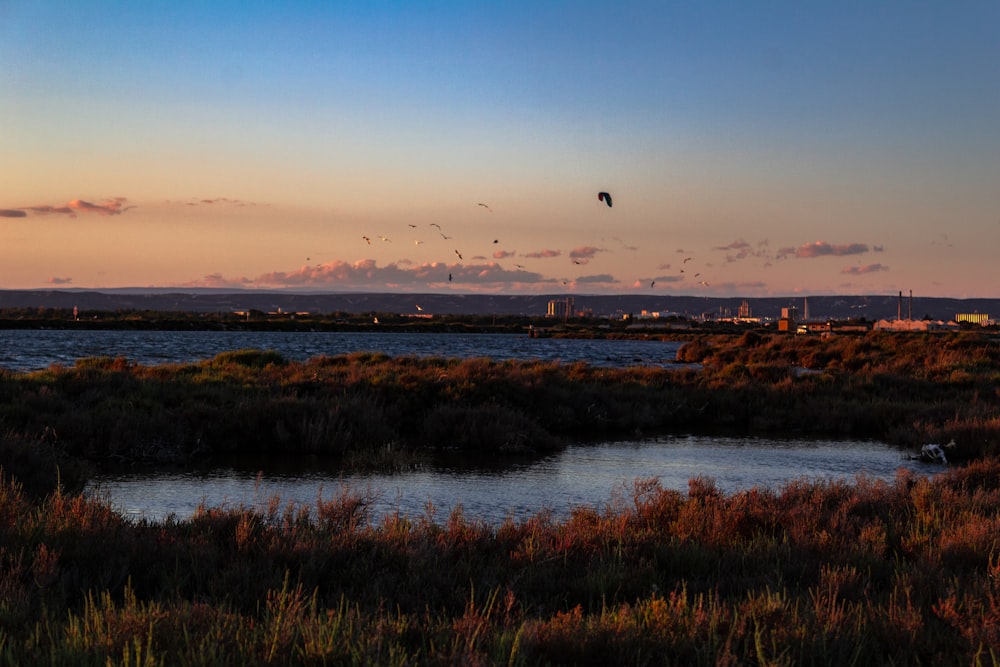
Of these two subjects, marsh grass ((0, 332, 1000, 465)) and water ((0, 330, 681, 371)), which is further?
water ((0, 330, 681, 371))

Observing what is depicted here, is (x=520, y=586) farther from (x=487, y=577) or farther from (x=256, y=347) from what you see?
(x=256, y=347)

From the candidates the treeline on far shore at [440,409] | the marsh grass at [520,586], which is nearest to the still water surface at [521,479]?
the treeline on far shore at [440,409]

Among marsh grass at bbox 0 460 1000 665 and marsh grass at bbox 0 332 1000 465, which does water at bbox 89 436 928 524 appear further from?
marsh grass at bbox 0 460 1000 665

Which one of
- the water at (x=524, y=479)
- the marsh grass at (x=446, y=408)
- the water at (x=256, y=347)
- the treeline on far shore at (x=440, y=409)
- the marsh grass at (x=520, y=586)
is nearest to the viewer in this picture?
the marsh grass at (x=520, y=586)

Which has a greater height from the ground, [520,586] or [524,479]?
[520,586]

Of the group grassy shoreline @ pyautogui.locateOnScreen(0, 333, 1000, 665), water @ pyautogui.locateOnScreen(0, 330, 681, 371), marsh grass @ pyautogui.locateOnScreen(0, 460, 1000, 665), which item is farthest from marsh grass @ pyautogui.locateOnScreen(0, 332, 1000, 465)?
water @ pyautogui.locateOnScreen(0, 330, 681, 371)

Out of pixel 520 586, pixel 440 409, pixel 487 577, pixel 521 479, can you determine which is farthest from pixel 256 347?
pixel 520 586

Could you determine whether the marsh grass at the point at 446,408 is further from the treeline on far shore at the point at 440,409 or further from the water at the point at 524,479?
the water at the point at 524,479
